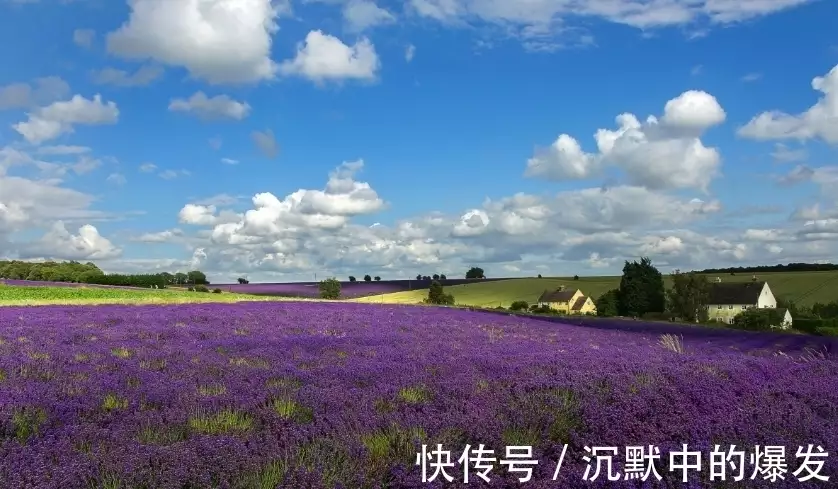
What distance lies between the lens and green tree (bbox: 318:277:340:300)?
54.1m

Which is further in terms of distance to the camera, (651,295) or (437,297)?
(651,295)

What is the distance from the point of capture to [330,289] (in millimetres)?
54344

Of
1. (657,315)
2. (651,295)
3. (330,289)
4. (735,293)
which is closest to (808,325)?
(657,315)

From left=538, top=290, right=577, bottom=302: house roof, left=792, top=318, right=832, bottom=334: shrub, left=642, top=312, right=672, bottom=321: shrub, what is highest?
left=538, top=290, right=577, bottom=302: house roof

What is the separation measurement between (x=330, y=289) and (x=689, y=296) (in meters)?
29.9

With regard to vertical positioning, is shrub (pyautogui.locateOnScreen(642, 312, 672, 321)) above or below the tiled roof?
below

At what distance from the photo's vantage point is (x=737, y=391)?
21.4ft

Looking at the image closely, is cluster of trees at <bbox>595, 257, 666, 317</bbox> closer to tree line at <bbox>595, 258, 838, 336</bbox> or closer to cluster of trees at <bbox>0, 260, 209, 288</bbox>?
tree line at <bbox>595, 258, 838, 336</bbox>

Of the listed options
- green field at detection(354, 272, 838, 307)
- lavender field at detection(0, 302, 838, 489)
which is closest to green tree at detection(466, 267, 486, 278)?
green field at detection(354, 272, 838, 307)

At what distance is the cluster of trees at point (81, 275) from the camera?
5747 centimetres

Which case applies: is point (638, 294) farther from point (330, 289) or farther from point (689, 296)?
point (330, 289)

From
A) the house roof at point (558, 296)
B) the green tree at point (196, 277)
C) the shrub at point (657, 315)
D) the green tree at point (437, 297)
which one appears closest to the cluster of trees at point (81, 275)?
the green tree at point (196, 277)

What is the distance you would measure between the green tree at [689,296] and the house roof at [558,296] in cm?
1421

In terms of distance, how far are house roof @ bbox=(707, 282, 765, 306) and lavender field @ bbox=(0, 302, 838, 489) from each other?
188ft
